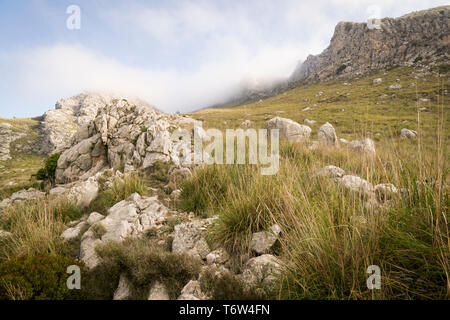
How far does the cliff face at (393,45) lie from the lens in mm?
65438

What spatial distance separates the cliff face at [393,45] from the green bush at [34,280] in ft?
287

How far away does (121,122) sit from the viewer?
15.0 m

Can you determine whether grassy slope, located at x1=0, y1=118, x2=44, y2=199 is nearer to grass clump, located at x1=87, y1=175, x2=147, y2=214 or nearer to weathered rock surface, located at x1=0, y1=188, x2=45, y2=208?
weathered rock surface, located at x1=0, y1=188, x2=45, y2=208

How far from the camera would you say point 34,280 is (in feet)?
8.05

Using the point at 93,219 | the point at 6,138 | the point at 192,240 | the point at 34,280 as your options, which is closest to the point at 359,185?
the point at 192,240

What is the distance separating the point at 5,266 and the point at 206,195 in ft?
11.7

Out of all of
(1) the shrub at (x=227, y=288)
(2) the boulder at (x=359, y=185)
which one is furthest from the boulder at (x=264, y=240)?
(2) the boulder at (x=359, y=185)

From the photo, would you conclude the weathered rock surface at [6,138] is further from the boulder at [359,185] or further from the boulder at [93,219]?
the boulder at [359,185]

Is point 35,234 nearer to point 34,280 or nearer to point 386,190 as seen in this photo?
point 34,280

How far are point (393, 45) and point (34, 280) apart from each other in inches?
4522

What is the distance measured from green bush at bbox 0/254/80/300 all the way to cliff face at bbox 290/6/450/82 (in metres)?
87.4

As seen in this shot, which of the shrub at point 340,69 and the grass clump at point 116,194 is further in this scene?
the shrub at point 340,69

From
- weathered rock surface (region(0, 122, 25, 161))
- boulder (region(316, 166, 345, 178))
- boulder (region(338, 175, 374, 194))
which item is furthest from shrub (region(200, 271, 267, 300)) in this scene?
weathered rock surface (region(0, 122, 25, 161))
